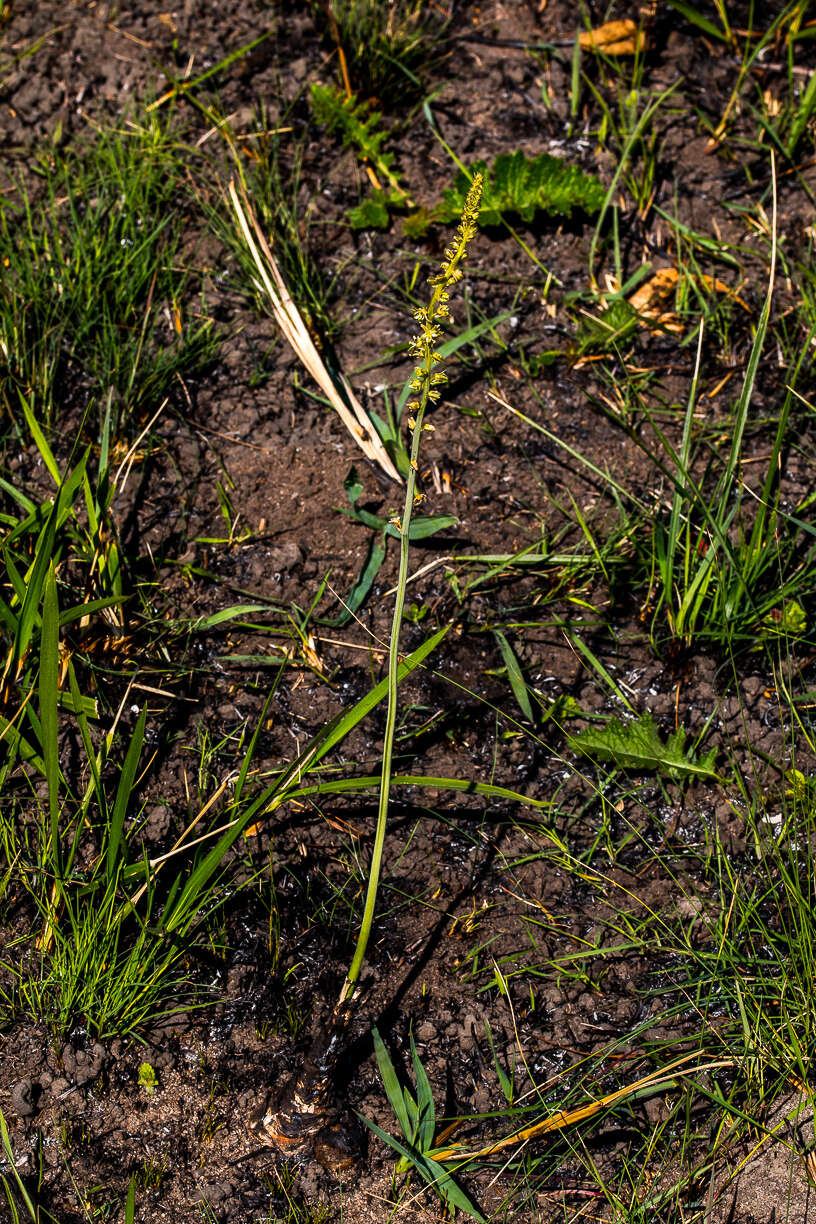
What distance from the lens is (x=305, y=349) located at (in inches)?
90.0

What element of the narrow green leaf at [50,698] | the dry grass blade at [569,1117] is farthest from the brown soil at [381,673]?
the narrow green leaf at [50,698]

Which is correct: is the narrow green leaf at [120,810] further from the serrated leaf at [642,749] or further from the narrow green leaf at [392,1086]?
the serrated leaf at [642,749]

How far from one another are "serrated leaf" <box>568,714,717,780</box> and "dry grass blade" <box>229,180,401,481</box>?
764 millimetres

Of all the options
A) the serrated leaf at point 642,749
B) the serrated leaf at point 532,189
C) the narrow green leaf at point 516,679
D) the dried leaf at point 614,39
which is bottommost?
the serrated leaf at point 642,749

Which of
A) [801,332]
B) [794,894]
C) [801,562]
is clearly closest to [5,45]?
[801,332]

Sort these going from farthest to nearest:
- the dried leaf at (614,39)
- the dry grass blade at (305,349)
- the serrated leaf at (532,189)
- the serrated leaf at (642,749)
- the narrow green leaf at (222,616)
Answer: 1. the dried leaf at (614,39)
2. the serrated leaf at (532,189)
3. the dry grass blade at (305,349)
4. the narrow green leaf at (222,616)
5. the serrated leaf at (642,749)

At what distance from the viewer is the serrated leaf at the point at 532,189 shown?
97.2 inches

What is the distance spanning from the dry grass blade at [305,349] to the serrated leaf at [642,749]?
764 millimetres

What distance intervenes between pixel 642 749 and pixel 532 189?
1.49 metres

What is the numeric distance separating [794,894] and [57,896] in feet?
4.23

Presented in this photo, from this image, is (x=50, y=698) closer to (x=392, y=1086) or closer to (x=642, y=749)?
(x=392, y=1086)

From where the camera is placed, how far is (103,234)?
247cm

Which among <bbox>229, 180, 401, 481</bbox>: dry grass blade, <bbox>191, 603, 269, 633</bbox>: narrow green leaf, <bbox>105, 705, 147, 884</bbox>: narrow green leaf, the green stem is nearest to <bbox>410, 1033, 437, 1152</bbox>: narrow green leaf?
Result: the green stem

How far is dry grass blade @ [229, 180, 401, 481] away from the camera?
2262 mm
